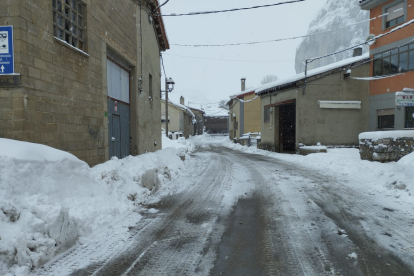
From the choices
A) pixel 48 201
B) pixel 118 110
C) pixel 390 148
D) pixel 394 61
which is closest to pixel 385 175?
pixel 390 148

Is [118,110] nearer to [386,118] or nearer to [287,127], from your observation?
[287,127]

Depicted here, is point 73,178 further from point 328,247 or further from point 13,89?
point 328,247

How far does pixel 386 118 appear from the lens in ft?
A: 53.5

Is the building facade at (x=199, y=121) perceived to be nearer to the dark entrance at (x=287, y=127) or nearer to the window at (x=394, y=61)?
the dark entrance at (x=287, y=127)

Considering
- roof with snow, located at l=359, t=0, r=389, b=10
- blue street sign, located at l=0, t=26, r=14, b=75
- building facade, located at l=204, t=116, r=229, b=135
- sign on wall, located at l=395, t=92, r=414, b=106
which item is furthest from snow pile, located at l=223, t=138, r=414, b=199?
building facade, located at l=204, t=116, r=229, b=135

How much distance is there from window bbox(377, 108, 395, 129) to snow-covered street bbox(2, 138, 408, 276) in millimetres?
10474

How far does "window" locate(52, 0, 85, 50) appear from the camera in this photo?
6145mm

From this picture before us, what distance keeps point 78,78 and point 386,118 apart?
1673 cm

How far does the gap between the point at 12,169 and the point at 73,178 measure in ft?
3.64

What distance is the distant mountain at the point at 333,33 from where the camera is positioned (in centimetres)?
10794

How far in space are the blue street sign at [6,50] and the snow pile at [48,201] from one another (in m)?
1.43

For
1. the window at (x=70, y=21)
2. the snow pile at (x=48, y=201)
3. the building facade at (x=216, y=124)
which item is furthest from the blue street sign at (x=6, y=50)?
the building facade at (x=216, y=124)

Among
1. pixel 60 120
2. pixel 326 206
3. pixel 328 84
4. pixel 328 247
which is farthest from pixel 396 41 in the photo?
pixel 60 120

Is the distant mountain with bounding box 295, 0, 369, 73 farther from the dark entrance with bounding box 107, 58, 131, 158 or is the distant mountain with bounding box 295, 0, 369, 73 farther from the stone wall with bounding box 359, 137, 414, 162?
the dark entrance with bounding box 107, 58, 131, 158
